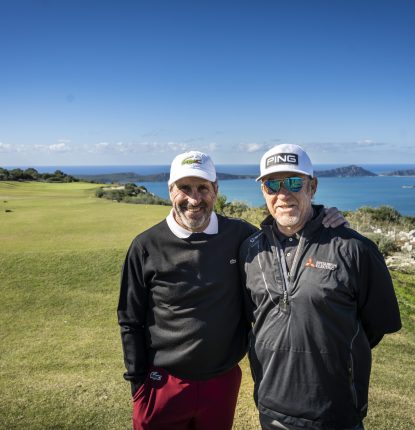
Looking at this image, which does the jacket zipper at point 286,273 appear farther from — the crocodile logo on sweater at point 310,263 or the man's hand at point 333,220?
the man's hand at point 333,220

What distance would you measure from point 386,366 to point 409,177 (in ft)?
628

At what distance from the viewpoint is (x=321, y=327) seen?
2615 millimetres

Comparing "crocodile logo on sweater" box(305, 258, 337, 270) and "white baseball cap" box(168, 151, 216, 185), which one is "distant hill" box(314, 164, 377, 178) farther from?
"crocodile logo on sweater" box(305, 258, 337, 270)

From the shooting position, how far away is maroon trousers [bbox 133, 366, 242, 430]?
10.6 ft

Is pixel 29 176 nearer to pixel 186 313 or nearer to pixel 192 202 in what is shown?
pixel 192 202

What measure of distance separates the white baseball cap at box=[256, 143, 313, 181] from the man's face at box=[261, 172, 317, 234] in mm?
73

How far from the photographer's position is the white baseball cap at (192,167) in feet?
10.8

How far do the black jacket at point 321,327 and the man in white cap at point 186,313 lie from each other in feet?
1.77

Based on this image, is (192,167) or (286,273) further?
(192,167)

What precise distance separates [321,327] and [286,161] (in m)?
1.17

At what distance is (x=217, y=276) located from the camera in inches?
127

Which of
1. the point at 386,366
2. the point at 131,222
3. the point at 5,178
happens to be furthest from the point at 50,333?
the point at 5,178

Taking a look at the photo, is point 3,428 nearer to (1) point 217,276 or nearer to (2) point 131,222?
(1) point 217,276

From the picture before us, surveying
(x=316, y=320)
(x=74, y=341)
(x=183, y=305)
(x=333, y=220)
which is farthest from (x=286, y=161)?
(x=74, y=341)
